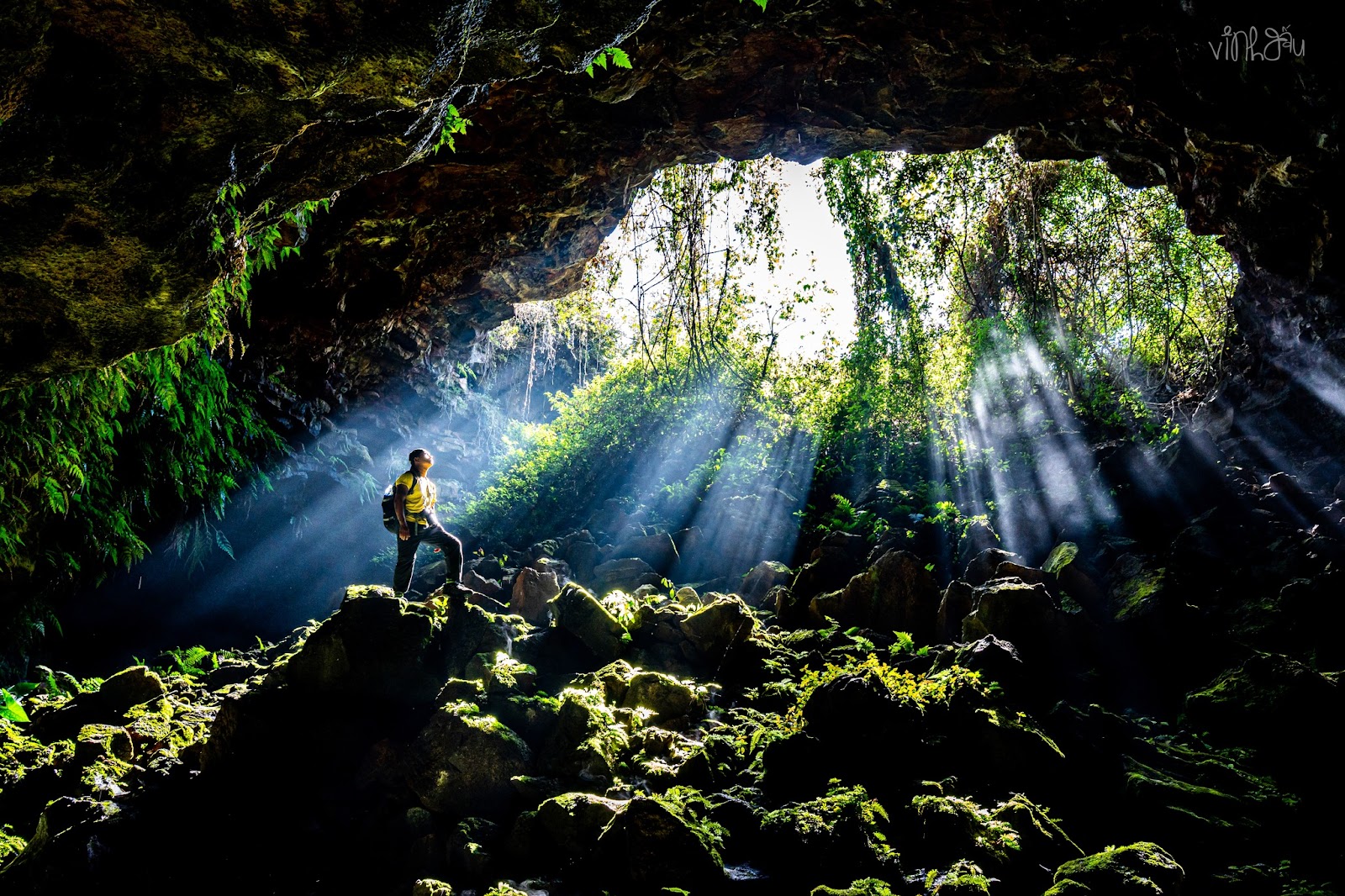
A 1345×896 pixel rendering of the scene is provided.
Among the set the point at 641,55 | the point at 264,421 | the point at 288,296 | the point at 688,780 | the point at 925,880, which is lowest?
the point at 688,780

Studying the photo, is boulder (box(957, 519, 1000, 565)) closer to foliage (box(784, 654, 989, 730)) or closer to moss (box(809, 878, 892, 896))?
foliage (box(784, 654, 989, 730))

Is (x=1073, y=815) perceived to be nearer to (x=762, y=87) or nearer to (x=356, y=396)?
(x=762, y=87)

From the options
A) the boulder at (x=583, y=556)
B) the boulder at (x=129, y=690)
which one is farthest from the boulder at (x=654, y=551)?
the boulder at (x=129, y=690)

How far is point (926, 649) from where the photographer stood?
596 cm

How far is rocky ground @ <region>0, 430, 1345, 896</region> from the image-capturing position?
3.49m

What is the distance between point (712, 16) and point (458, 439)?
1432 centimetres

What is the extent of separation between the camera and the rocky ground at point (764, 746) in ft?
11.5

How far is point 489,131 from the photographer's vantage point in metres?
7.28

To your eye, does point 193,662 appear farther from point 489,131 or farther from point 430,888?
point 489,131

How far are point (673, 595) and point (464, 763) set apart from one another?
15.6 feet

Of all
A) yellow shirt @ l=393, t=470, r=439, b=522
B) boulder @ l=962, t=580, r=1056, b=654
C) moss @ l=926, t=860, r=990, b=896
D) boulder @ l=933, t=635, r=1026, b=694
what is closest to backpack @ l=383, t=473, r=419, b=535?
yellow shirt @ l=393, t=470, r=439, b=522

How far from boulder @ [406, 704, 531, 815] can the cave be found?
26 millimetres

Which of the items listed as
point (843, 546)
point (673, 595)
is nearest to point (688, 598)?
point (673, 595)

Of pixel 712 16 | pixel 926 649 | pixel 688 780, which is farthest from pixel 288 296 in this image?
pixel 926 649
